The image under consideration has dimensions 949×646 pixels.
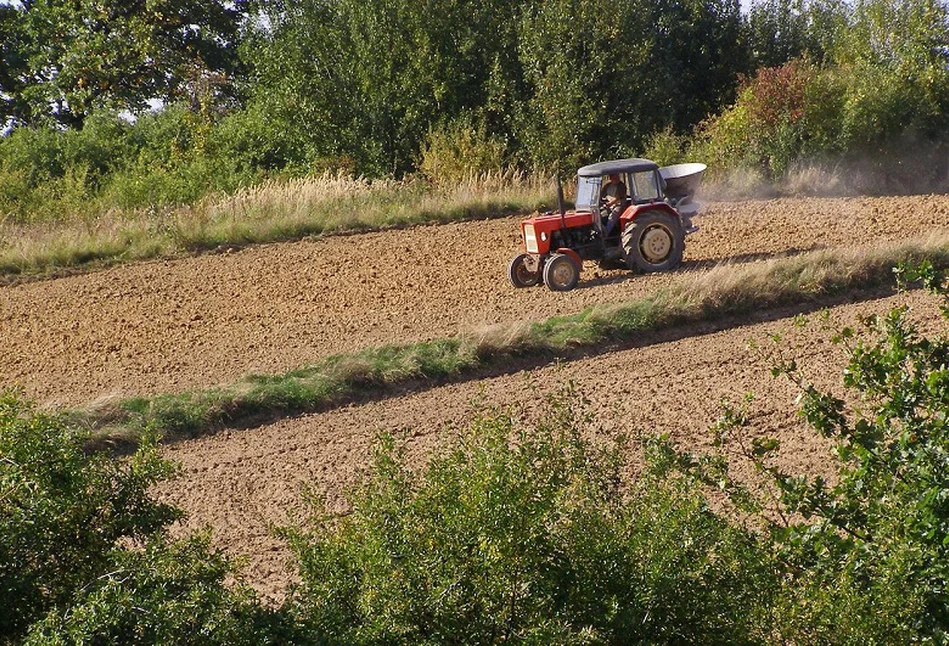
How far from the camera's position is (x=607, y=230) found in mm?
16172

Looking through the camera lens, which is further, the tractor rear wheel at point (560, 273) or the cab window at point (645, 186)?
the cab window at point (645, 186)

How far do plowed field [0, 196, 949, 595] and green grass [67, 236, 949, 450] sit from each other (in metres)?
0.34

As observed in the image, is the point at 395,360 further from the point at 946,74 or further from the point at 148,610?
the point at 946,74

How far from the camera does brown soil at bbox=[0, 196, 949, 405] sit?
13484 millimetres

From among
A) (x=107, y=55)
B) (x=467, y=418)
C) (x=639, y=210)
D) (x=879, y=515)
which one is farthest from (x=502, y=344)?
(x=107, y=55)

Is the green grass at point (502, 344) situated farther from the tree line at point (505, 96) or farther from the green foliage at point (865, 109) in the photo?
the tree line at point (505, 96)

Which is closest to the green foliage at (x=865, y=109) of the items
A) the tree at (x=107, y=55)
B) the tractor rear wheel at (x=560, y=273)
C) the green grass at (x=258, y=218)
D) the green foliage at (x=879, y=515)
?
the green grass at (x=258, y=218)

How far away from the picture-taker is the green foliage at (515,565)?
5.18 m

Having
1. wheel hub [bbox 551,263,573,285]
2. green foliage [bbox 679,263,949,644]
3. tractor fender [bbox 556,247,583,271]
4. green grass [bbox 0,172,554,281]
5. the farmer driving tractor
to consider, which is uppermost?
green grass [bbox 0,172,554,281]

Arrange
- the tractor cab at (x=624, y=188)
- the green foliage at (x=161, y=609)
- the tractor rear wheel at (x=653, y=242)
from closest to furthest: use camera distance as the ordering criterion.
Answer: the green foliage at (x=161, y=609), the tractor rear wheel at (x=653, y=242), the tractor cab at (x=624, y=188)

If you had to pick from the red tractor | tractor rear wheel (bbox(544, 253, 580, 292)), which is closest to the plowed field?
tractor rear wheel (bbox(544, 253, 580, 292))

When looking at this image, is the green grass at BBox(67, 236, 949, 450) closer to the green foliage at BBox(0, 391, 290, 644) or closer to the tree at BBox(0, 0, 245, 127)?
the green foliage at BBox(0, 391, 290, 644)

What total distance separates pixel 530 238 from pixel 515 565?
10908 mm

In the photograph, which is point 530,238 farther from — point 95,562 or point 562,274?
point 95,562
